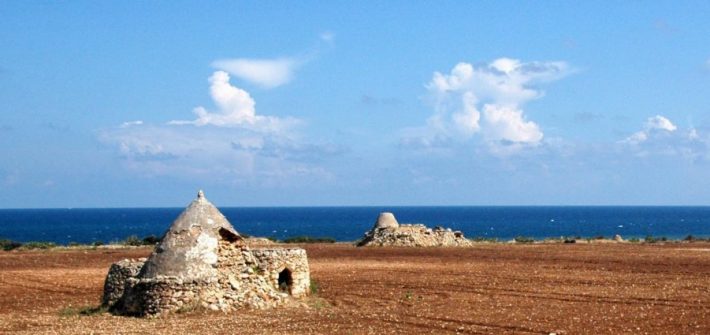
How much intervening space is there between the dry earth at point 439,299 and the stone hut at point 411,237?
13.6 metres

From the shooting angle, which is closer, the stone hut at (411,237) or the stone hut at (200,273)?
the stone hut at (200,273)

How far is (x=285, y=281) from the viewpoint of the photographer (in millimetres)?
23938

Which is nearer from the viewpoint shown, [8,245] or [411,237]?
[411,237]

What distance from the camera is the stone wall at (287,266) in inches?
906

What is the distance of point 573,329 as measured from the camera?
18766 millimetres

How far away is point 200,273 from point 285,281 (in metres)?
3.44

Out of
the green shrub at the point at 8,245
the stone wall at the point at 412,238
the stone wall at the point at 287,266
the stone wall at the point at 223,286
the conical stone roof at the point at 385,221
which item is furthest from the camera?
the conical stone roof at the point at 385,221

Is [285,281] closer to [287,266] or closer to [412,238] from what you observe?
[287,266]

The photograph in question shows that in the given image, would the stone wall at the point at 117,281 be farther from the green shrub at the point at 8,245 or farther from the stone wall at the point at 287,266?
the green shrub at the point at 8,245

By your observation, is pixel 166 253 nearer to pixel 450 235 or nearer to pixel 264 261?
pixel 264 261

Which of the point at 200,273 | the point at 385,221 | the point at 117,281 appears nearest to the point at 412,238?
the point at 385,221

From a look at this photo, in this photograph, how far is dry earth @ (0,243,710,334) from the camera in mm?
19188

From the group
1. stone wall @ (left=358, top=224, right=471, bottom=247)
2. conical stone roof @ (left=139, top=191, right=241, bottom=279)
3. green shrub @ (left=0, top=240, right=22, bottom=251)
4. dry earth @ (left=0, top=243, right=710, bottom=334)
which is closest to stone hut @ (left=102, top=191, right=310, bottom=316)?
conical stone roof @ (left=139, top=191, right=241, bottom=279)

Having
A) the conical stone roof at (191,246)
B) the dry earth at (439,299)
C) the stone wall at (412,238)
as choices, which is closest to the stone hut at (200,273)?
the conical stone roof at (191,246)
